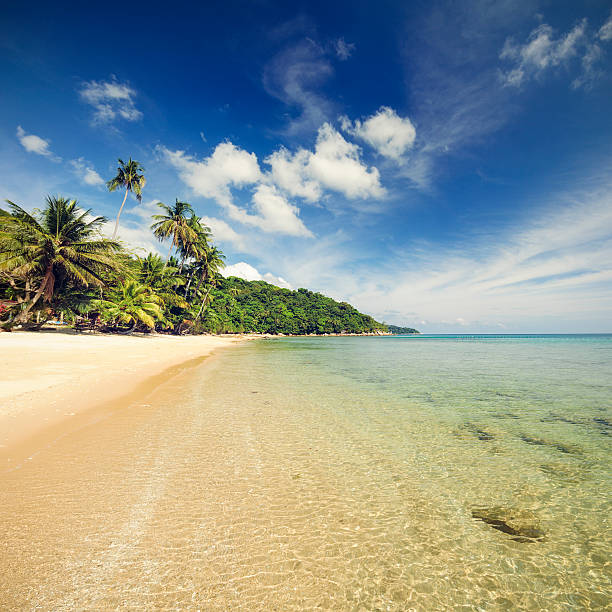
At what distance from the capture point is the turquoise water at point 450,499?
8.98ft

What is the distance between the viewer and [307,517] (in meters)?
3.67

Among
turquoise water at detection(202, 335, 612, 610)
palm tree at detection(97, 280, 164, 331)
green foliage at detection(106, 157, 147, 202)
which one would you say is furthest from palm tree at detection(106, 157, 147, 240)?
turquoise water at detection(202, 335, 612, 610)

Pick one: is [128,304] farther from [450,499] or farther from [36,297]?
[450,499]

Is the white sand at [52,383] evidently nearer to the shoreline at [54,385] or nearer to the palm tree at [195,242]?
the shoreline at [54,385]

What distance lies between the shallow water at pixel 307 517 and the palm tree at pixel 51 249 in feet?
73.1

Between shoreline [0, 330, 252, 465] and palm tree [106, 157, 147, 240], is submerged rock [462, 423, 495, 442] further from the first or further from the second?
palm tree [106, 157, 147, 240]

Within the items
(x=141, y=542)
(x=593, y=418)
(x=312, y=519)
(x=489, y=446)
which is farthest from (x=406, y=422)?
(x=141, y=542)

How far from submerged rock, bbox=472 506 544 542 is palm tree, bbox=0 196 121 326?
28.5 metres

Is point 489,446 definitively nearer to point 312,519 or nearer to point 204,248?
point 312,519

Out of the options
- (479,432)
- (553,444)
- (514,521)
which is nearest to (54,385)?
(514,521)

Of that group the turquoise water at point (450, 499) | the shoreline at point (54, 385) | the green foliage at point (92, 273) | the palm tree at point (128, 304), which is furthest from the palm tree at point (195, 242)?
the turquoise water at point (450, 499)

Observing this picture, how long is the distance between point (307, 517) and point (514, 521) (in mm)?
2599

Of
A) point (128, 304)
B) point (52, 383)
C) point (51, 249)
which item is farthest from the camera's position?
point (128, 304)

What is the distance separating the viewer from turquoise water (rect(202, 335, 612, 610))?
108 inches
